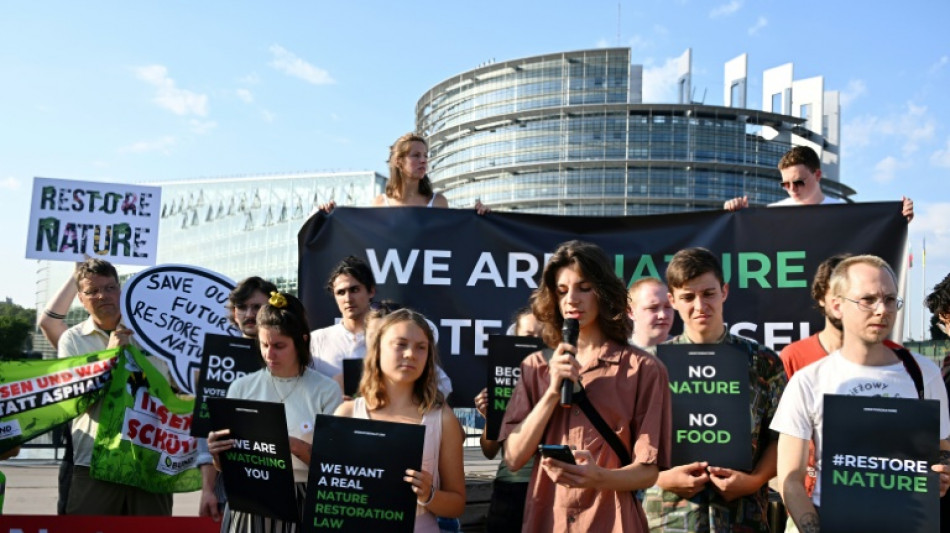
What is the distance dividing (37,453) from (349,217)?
39.1 feet

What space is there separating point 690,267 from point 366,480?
1.64 metres

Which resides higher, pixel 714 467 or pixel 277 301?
pixel 277 301

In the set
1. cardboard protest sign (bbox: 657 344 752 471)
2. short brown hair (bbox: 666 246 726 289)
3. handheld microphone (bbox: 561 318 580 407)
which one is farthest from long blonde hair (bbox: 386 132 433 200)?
handheld microphone (bbox: 561 318 580 407)

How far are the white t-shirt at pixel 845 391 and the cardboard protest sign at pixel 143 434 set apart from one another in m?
3.29

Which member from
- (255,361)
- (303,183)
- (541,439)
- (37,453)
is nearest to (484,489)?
(255,361)

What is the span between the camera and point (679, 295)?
376cm

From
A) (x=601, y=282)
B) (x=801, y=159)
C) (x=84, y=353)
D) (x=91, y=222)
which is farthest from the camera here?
(x=91, y=222)

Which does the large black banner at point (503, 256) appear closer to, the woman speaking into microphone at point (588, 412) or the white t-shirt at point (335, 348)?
the white t-shirt at point (335, 348)

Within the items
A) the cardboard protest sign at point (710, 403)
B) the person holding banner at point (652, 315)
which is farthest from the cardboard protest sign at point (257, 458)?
the person holding banner at point (652, 315)

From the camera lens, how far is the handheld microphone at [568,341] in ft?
9.43

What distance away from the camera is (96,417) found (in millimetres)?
4785

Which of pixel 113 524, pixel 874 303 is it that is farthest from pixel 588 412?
pixel 113 524

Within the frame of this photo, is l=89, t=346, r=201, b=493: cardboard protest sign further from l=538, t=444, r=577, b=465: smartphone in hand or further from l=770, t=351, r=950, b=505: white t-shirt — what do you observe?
l=770, t=351, r=950, b=505: white t-shirt

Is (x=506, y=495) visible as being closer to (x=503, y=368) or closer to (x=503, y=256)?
(x=503, y=368)
